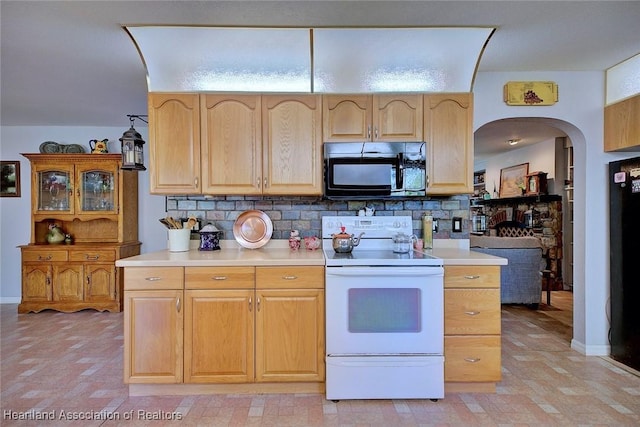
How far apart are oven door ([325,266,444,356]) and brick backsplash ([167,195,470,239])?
776 millimetres

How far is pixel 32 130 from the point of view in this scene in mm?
4672

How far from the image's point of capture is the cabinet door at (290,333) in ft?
7.32

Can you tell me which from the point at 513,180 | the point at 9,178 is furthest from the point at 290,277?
the point at 513,180

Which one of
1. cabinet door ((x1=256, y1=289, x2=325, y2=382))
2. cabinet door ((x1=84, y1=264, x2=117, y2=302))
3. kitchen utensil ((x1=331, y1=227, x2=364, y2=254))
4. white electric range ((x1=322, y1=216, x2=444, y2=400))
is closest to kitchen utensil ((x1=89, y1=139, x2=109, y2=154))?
cabinet door ((x1=84, y1=264, x2=117, y2=302))

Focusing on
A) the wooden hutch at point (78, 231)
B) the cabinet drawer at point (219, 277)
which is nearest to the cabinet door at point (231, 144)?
the cabinet drawer at point (219, 277)

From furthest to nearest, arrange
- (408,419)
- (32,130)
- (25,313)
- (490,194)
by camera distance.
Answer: (490,194) → (32,130) → (25,313) → (408,419)

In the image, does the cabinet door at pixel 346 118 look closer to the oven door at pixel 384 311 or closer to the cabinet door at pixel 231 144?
the cabinet door at pixel 231 144

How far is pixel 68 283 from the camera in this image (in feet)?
14.0

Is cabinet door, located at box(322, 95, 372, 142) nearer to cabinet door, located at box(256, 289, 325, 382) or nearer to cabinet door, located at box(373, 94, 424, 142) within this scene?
cabinet door, located at box(373, 94, 424, 142)

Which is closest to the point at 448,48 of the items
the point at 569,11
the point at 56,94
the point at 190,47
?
the point at 569,11

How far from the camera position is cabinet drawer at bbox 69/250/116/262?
4250mm

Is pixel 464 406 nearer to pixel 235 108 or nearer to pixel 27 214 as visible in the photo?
pixel 235 108

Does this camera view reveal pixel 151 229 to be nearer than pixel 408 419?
No

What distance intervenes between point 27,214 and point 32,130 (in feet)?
3.71
